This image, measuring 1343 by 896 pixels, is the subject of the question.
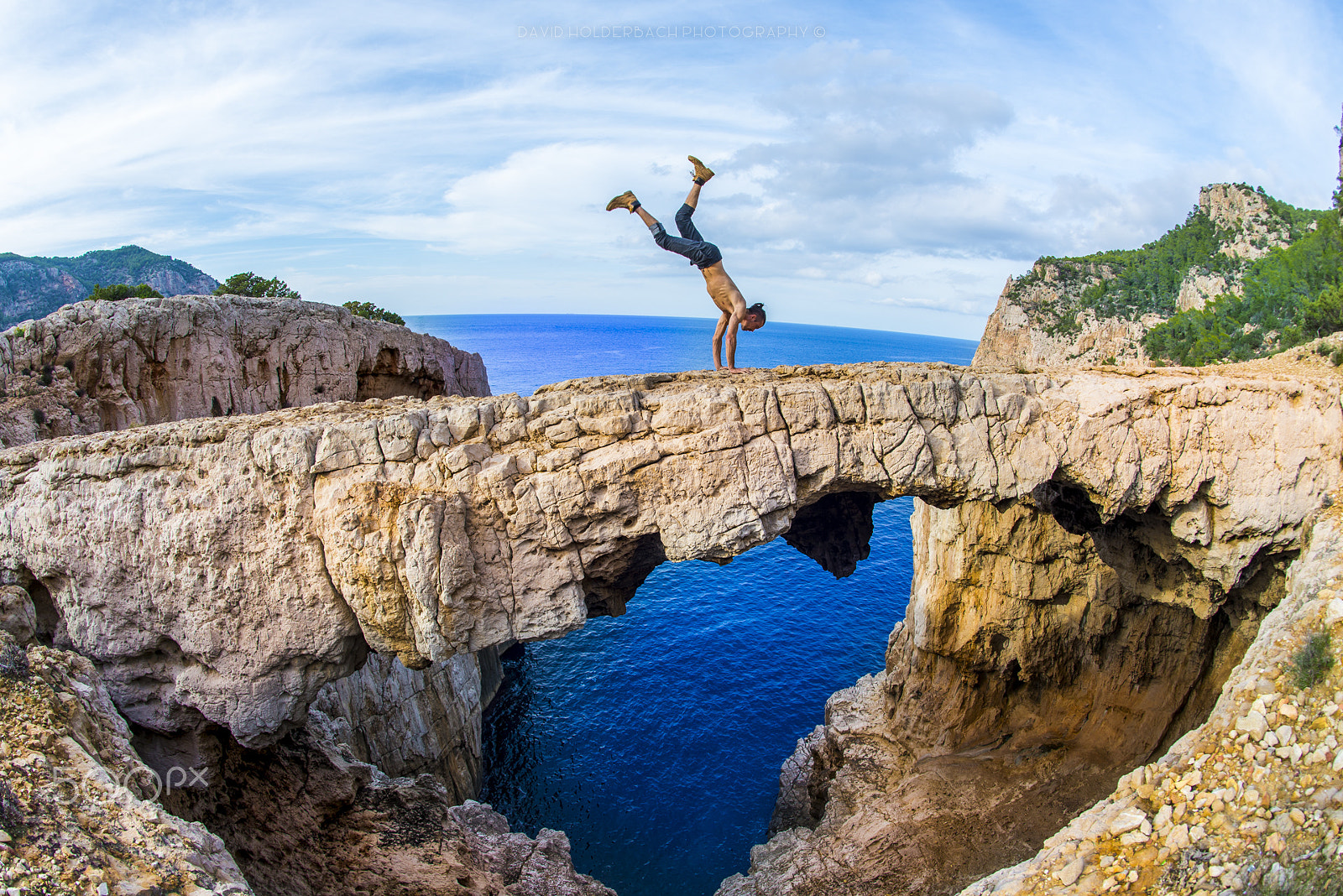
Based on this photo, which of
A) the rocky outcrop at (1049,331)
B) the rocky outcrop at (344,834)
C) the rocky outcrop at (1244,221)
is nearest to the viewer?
the rocky outcrop at (344,834)

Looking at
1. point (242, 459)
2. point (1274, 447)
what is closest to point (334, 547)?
point (242, 459)

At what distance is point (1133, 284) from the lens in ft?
242

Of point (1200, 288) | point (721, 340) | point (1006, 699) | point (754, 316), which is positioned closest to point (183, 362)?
point (721, 340)

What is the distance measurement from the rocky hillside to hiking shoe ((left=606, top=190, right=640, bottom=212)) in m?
51.2

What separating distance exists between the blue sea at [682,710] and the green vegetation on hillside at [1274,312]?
2089cm

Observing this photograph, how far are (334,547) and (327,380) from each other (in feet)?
69.9

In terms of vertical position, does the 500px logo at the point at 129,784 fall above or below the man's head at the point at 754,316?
below

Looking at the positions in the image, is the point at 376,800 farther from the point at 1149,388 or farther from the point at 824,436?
the point at 1149,388

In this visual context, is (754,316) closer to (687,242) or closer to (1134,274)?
(687,242)

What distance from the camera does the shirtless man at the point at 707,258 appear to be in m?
15.9

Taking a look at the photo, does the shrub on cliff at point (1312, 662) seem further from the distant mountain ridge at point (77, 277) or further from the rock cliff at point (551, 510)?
the distant mountain ridge at point (77, 277)

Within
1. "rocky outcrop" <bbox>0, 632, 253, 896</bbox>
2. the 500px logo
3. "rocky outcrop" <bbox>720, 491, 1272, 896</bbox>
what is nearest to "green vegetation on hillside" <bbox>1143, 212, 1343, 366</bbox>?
"rocky outcrop" <bbox>720, 491, 1272, 896</bbox>

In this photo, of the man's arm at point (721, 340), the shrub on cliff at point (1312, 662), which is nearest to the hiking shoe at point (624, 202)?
the man's arm at point (721, 340)

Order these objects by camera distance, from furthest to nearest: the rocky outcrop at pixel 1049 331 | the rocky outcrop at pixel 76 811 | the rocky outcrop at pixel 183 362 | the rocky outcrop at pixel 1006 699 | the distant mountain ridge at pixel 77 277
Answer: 1. the distant mountain ridge at pixel 77 277
2. the rocky outcrop at pixel 1049 331
3. the rocky outcrop at pixel 183 362
4. the rocky outcrop at pixel 1006 699
5. the rocky outcrop at pixel 76 811
